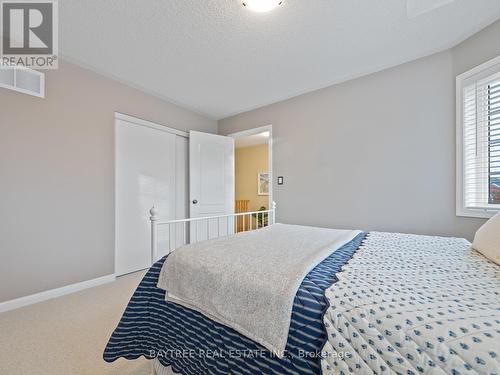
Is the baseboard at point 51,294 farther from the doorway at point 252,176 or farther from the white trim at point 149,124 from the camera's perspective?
the doorway at point 252,176

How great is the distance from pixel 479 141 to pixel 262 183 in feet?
13.4

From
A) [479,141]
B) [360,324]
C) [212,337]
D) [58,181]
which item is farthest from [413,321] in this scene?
[58,181]

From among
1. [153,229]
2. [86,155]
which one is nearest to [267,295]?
[153,229]

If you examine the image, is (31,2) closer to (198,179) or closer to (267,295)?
(198,179)

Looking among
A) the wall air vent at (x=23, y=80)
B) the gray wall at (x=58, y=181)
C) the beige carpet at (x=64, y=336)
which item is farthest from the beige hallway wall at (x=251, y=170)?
the wall air vent at (x=23, y=80)

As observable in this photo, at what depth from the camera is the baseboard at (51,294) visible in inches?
76.4

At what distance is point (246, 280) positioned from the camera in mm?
904

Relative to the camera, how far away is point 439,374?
508mm

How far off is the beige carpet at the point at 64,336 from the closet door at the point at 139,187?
68 cm

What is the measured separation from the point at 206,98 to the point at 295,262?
283cm

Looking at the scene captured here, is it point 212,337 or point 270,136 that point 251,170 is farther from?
point 212,337

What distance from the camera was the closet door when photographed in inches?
108

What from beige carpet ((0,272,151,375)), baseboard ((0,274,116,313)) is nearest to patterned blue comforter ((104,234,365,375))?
beige carpet ((0,272,151,375))

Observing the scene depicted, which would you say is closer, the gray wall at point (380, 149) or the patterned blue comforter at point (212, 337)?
the patterned blue comforter at point (212, 337)
